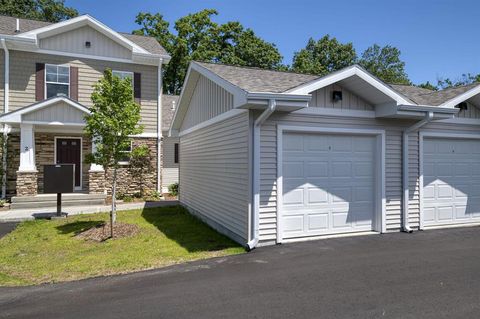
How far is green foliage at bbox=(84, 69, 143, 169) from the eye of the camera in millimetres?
8406

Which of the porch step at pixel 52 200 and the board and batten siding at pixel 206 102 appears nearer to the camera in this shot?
the board and batten siding at pixel 206 102

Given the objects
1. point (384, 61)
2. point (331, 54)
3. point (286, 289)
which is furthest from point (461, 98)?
point (384, 61)

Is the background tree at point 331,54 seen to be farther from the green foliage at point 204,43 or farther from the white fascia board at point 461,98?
the white fascia board at point 461,98

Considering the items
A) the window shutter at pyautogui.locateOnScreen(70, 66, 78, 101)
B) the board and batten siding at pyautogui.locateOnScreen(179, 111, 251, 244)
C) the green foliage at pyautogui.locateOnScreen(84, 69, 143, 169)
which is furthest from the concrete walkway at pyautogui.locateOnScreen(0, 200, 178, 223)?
the window shutter at pyautogui.locateOnScreen(70, 66, 78, 101)

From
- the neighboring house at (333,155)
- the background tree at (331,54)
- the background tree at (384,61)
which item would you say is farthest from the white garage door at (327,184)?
the background tree at (384,61)

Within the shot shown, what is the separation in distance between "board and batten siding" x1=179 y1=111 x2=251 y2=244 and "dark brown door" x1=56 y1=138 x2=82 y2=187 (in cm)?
561

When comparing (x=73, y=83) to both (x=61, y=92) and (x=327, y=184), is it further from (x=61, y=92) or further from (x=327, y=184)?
(x=327, y=184)

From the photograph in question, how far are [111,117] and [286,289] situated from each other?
607 cm

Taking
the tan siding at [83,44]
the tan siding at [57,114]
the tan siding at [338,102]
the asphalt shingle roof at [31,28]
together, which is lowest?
the tan siding at [338,102]

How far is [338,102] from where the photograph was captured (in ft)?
25.1

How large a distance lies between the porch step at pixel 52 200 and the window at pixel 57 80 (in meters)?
4.37

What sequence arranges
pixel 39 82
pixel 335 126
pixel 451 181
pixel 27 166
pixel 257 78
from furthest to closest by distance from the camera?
1. pixel 39 82
2. pixel 27 166
3. pixel 451 181
4. pixel 257 78
5. pixel 335 126

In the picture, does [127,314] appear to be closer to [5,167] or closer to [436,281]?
[436,281]

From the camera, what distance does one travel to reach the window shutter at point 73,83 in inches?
572
